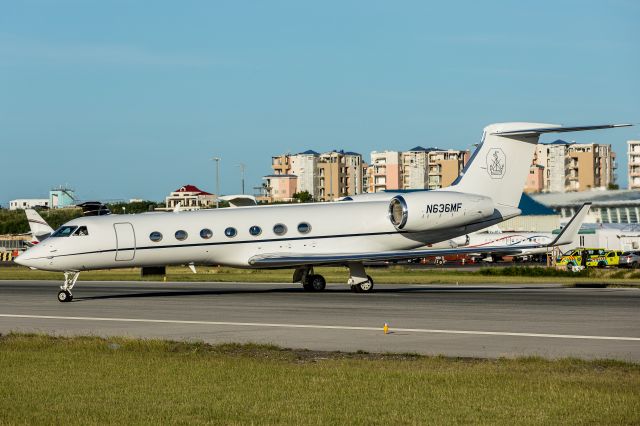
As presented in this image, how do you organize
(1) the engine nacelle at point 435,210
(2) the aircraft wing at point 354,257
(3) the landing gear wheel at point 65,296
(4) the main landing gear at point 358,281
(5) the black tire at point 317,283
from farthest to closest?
(5) the black tire at point 317,283 → (4) the main landing gear at point 358,281 → (1) the engine nacelle at point 435,210 → (2) the aircraft wing at point 354,257 → (3) the landing gear wheel at point 65,296

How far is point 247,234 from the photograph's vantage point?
33812 millimetres

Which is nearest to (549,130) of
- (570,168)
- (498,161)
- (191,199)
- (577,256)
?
(498,161)

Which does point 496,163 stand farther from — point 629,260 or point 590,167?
point 590,167

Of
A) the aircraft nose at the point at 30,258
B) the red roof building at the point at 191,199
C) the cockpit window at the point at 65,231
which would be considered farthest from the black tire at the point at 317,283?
the red roof building at the point at 191,199

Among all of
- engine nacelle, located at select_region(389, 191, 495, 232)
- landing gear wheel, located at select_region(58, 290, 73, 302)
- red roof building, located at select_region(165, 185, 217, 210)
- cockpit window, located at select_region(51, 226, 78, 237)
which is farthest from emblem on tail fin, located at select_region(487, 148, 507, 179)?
red roof building, located at select_region(165, 185, 217, 210)

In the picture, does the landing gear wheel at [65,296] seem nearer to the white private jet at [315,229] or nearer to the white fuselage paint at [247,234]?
the white private jet at [315,229]

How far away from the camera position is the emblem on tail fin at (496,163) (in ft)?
117

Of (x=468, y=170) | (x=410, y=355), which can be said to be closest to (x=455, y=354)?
(x=410, y=355)

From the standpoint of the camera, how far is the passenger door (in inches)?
1264

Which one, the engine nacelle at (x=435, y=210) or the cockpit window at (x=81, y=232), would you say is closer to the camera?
the cockpit window at (x=81, y=232)

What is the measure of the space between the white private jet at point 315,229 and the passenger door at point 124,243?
0.03 meters

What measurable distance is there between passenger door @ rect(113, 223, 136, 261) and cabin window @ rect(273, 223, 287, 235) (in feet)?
16.0

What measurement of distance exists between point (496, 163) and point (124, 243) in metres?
13.5

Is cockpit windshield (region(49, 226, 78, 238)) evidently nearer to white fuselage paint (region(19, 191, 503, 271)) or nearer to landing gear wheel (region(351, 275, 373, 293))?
white fuselage paint (region(19, 191, 503, 271))
